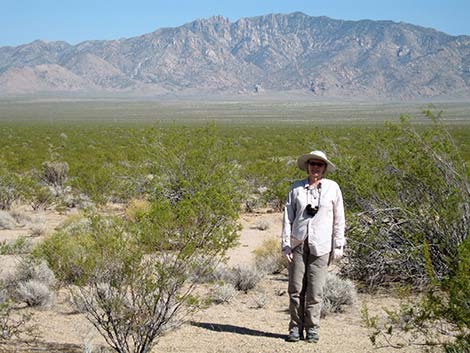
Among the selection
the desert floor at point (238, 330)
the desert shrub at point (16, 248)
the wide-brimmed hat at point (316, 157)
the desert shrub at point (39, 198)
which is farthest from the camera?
the desert shrub at point (39, 198)

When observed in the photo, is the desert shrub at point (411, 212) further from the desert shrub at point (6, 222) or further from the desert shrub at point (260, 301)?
the desert shrub at point (6, 222)

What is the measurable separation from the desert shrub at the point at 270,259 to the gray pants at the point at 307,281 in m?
3.27

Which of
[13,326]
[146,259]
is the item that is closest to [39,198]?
[13,326]

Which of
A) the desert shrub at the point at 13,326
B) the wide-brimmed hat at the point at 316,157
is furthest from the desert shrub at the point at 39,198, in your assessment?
the wide-brimmed hat at the point at 316,157

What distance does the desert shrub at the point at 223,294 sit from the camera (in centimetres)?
823

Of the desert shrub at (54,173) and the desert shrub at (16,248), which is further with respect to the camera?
the desert shrub at (54,173)

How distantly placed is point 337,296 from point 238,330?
1465mm

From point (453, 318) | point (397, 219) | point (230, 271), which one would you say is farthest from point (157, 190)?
point (453, 318)

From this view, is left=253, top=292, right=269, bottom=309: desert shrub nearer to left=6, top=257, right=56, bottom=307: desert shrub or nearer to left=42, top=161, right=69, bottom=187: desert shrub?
left=6, top=257, right=56, bottom=307: desert shrub

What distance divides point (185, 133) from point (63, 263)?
859 cm

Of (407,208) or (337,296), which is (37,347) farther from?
(407,208)

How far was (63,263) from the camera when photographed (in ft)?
24.0

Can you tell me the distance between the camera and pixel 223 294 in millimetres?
8227

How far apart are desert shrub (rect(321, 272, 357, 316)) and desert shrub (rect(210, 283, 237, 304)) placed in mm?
1280
